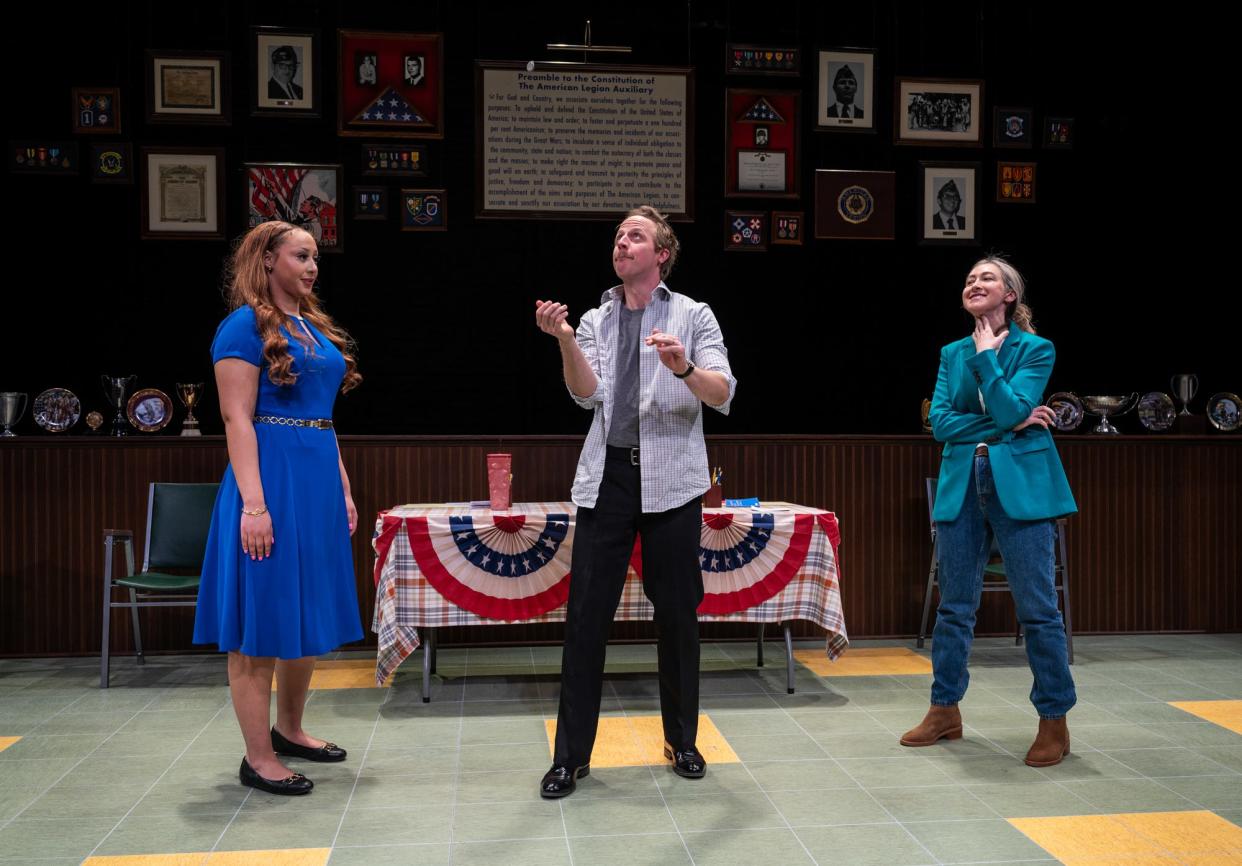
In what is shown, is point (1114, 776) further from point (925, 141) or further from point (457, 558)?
point (925, 141)

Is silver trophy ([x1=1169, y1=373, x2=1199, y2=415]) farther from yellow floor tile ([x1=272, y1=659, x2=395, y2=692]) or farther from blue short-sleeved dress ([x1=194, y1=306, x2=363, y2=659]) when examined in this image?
blue short-sleeved dress ([x1=194, y1=306, x2=363, y2=659])

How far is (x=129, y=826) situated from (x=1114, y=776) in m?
2.88

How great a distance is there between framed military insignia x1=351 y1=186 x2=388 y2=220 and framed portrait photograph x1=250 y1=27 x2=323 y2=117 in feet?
1.69

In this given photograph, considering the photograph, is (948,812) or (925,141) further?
(925,141)

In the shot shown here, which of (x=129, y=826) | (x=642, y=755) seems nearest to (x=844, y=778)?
(x=642, y=755)

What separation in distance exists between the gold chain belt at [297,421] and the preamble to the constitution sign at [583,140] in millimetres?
2668

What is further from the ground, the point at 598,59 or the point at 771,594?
the point at 598,59

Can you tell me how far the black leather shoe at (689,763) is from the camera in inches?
128

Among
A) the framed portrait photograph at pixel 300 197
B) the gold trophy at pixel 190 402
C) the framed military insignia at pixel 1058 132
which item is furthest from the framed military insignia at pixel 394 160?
the framed military insignia at pixel 1058 132

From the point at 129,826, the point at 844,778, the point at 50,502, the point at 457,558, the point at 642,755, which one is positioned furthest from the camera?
the point at 50,502

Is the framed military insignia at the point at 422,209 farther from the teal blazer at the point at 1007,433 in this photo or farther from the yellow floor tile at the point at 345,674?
the teal blazer at the point at 1007,433

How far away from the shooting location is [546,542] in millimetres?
4246

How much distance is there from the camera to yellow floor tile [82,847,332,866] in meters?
2.59

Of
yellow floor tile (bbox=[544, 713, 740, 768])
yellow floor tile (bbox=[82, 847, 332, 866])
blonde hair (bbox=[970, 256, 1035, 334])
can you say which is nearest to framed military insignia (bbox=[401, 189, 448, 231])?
yellow floor tile (bbox=[544, 713, 740, 768])
